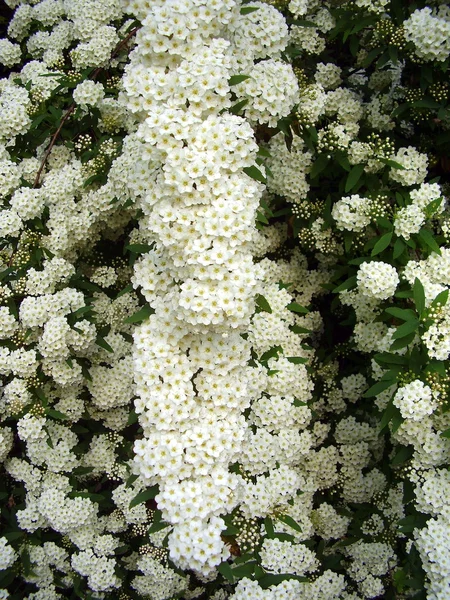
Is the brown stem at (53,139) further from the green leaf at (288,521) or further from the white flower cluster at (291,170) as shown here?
the green leaf at (288,521)

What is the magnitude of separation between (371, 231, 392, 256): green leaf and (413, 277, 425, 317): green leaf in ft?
1.23

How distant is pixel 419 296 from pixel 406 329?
0.21 m

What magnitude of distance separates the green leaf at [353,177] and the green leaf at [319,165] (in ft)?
0.73

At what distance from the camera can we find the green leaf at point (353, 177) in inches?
152

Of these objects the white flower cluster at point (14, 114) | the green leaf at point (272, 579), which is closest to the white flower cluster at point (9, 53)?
the white flower cluster at point (14, 114)

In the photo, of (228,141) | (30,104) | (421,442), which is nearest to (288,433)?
(421,442)

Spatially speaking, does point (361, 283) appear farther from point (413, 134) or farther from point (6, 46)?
point (6, 46)

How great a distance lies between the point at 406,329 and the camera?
3.16m

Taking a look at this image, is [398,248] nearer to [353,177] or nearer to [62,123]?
[353,177]

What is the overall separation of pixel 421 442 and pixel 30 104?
3.50 m

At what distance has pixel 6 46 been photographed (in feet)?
16.8

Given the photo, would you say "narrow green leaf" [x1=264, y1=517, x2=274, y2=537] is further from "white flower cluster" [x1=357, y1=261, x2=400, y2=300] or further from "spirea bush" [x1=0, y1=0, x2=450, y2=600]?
"white flower cluster" [x1=357, y1=261, x2=400, y2=300]

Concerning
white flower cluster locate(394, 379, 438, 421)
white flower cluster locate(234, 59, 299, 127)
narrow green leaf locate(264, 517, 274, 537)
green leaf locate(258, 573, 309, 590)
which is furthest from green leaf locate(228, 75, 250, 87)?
green leaf locate(258, 573, 309, 590)

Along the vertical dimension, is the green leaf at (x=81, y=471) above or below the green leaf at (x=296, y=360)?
below
